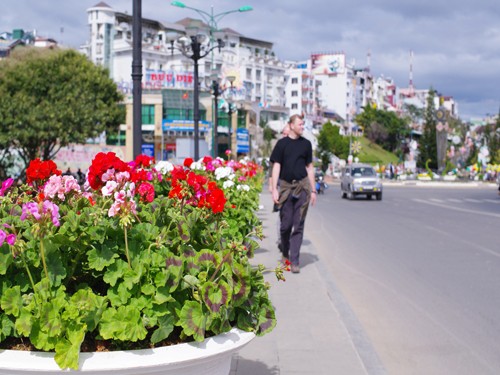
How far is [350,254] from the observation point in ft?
41.3

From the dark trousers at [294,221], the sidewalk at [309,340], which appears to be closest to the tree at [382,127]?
the dark trousers at [294,221]

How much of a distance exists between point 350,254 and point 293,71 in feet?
443

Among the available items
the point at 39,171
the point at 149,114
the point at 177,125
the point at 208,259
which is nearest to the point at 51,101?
the point at 177,125

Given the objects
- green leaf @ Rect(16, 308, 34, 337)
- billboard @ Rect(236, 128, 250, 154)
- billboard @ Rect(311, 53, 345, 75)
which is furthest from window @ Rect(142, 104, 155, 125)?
billboard @ Rect(311, 53, 345, 75)

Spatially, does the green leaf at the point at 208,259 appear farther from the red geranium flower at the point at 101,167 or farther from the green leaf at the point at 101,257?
the red geranium flower at the point at 101,167

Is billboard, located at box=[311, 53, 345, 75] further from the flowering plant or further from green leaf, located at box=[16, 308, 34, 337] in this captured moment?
green leaf, located at box=[16, 308, 34, 337]

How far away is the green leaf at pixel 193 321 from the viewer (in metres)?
3.12

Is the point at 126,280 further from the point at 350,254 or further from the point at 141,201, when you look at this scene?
the point at 350,254

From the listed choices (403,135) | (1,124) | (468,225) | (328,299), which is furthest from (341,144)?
(328,299)

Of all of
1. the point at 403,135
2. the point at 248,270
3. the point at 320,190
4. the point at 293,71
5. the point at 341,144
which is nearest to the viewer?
the point at 248,270

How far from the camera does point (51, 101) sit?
143ft

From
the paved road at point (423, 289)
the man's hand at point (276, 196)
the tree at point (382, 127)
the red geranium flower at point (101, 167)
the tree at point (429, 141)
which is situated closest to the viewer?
the red geranium flower at point (101, 167)

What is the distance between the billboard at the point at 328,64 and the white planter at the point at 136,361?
165824mm

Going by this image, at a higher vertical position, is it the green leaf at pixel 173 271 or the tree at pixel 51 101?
the tree at pixel 51 101
